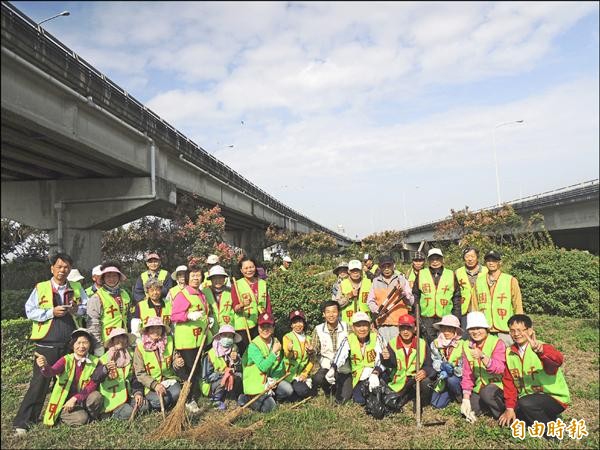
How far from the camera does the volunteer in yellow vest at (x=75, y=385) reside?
14.1 feet

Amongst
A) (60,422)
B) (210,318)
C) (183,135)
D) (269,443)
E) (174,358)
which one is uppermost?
(183,135)

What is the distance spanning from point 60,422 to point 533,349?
4.65 m

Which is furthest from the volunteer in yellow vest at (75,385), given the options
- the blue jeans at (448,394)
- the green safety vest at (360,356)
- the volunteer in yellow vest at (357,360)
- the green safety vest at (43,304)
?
the blue jeans at (448,394)

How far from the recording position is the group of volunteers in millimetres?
4488

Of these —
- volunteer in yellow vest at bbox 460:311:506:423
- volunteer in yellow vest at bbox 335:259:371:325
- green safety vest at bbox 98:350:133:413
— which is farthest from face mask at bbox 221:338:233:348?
volunteer in yellow vest at bbox 460:311:506:423

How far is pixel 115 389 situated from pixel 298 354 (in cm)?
220

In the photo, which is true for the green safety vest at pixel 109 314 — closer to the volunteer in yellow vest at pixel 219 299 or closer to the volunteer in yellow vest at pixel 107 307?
the volunteer in yellow vest at pixel 107 307

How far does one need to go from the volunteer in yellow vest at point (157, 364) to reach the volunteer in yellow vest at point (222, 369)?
0.34 metres

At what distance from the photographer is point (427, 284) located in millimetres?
6023

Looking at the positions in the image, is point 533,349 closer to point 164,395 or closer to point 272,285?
point 164,395

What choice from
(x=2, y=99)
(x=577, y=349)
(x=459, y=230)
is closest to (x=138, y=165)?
(x=2, y=99)

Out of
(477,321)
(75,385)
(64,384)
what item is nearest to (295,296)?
(477,321)

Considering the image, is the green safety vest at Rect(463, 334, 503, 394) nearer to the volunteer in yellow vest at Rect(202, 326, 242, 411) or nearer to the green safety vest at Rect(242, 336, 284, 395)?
the green safety vest at Rect(242, 336, 284, 395)

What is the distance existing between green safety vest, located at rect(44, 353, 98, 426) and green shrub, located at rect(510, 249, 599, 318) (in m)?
8.59
